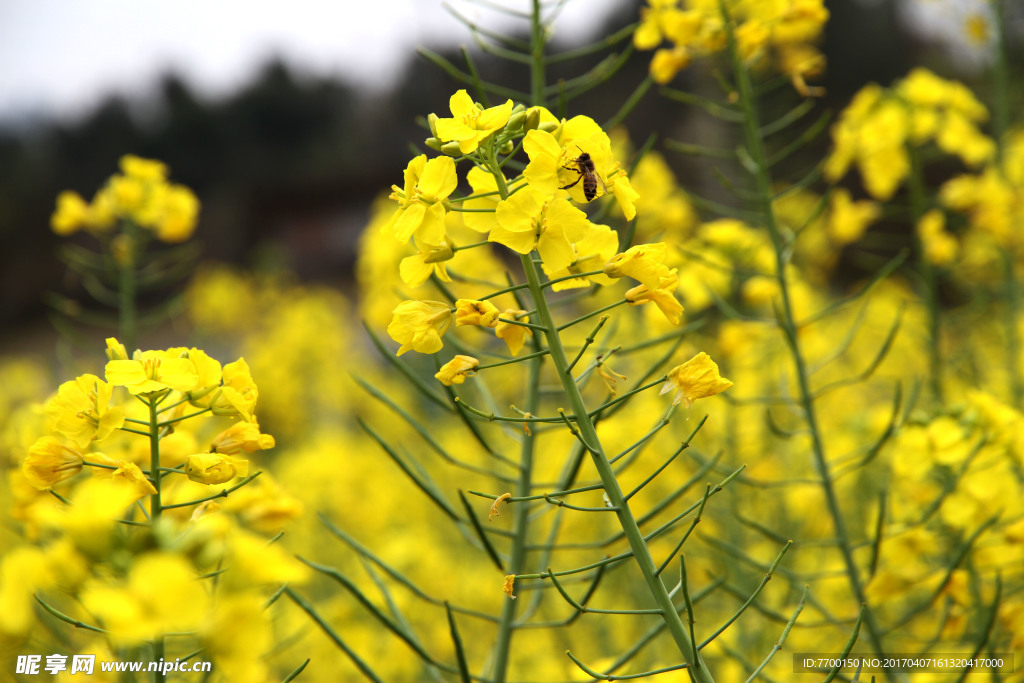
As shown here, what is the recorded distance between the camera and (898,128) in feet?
7.38

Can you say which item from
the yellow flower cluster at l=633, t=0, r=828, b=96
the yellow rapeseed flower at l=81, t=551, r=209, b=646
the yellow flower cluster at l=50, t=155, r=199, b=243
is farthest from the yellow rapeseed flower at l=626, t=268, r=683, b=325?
the yellow flower cluster at l=50, t=155, r=199, b=243

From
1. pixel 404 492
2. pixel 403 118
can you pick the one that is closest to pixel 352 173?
pixel 403 118

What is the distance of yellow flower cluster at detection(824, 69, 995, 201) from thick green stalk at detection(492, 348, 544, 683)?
1.46 meters

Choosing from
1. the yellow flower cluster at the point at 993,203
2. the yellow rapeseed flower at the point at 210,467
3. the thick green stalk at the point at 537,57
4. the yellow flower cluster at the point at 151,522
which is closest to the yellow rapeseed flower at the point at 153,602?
the yellow flower cluster at the point at 151,522

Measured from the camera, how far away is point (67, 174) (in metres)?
13.7

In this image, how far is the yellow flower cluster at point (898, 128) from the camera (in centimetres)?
226

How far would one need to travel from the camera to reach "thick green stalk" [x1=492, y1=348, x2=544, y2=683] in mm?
1163

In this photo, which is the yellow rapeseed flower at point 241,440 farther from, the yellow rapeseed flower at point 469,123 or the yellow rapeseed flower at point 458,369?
the yellow rapeseed flower at point 469,123

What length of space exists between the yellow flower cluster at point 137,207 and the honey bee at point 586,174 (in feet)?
5.48

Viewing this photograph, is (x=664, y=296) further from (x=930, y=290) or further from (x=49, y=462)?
(x=930, y=290)

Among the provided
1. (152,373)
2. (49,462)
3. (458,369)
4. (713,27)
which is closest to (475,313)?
(458,369)

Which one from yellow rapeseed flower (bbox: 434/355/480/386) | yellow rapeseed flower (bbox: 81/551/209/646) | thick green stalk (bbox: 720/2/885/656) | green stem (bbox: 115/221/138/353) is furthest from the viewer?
green stem (bbox: 115/221/138/353)

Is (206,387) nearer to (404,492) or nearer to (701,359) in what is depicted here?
(701,359)

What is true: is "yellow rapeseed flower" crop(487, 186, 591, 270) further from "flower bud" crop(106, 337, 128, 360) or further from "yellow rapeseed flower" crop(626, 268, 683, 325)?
"flower bud" crop(106, 337, 128, 360)
